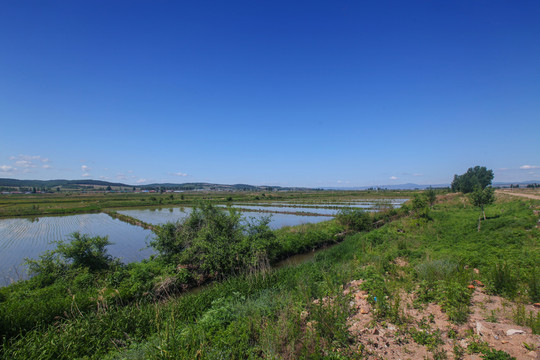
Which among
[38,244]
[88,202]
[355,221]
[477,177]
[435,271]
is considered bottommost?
[38,244]

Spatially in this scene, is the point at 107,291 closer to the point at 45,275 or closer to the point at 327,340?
the point at 45,275

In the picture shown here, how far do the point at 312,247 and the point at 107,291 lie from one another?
13696mm

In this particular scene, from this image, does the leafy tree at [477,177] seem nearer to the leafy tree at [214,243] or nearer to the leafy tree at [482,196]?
the leafy tree at [482,196]

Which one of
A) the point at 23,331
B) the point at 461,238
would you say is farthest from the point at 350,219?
the point at 23,331

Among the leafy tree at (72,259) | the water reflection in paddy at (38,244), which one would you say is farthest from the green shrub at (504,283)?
the leafy tree at (72,259)

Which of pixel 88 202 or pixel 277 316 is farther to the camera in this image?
pixel 88 202

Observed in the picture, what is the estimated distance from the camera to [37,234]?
77.6 feet

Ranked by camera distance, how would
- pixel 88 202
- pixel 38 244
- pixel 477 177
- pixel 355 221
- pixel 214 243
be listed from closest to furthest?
pixel 214 243 < pixel 38 244 < pixel 355 221 < pixel 88 202 < pixel 477 177

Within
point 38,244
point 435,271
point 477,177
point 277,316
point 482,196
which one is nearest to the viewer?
point 277,316

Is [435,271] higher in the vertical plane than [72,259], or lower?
higher

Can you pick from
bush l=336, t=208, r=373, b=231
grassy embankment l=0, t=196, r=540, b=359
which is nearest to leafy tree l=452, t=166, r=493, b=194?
bush l=336, t=208, r=373, b=231

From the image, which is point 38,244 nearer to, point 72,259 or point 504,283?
point 72,259

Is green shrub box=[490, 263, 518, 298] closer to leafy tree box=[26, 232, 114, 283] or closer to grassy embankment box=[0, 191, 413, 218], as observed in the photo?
leafy tree box=[26, 232, 114, 283]

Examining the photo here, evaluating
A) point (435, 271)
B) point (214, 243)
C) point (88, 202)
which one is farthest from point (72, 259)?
point (88, 202)
